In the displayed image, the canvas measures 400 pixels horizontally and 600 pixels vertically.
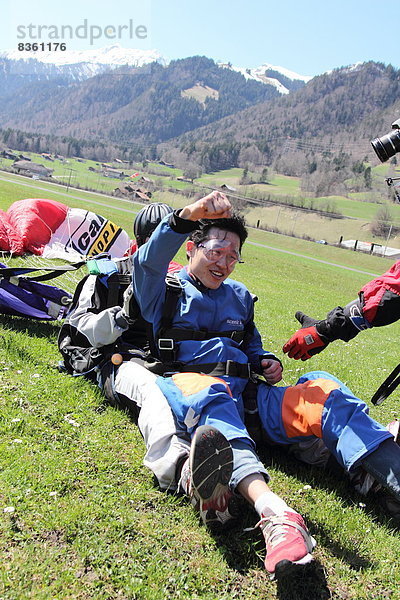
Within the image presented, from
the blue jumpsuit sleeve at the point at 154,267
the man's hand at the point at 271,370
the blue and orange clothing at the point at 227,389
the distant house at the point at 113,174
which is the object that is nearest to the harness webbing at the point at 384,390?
the blue and orange clothing at the point at 227,389

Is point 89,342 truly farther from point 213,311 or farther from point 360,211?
point 360,211

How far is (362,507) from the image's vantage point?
12.0ft

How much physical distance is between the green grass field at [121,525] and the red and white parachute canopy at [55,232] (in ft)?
10.8

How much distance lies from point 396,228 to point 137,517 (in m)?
86.2

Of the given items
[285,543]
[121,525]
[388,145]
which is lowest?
[121,525]

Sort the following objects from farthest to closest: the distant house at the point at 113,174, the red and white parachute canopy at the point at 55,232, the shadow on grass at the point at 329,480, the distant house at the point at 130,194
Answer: the distant house at the point at 113,174, the distant house at the point at 130,194, the red and white parachute canopy at the point at 55,232, the shadow on grass at the point at 329,480

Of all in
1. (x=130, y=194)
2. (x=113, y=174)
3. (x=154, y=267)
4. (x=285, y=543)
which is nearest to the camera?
(x=285, y=543)

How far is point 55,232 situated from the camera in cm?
850

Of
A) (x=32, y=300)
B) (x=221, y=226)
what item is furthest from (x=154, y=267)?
(x=32, y=300)

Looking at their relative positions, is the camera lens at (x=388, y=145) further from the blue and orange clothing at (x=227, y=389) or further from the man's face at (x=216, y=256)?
the blue and orange clothing at (x=227, y=389)

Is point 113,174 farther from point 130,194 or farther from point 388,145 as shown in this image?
point 388,145

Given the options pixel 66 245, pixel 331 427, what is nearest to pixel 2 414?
pixel 331 427

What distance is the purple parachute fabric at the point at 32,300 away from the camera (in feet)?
22.3

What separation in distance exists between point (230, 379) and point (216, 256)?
1018 millimetres
